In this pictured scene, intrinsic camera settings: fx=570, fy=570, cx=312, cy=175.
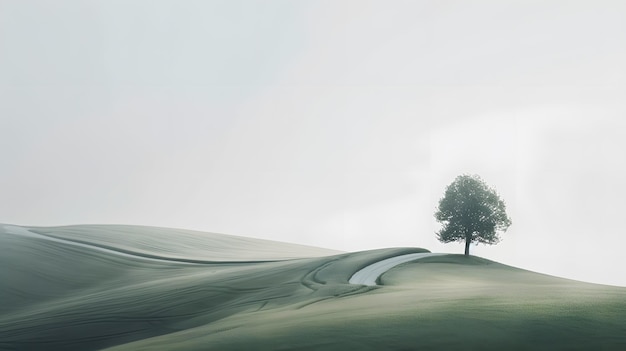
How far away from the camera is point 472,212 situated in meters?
44.2

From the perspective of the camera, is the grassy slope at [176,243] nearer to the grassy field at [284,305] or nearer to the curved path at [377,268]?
the grassy field at [284,305]

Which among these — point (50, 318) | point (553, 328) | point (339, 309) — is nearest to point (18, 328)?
point (50, 318)

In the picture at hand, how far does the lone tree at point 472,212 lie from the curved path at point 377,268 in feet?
10.4

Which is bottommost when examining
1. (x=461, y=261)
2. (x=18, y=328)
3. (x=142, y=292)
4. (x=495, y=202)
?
(x=18, y=328)

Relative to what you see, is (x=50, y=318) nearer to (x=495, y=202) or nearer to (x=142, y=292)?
(x=142, y=292)

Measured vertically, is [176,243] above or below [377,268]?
above

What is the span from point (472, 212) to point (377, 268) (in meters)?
11.8

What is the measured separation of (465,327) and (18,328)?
88.9ft

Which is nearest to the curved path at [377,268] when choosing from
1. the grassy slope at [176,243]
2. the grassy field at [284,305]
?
the grassy field at [284,305]

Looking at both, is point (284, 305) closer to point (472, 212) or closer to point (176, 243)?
point (472, 212)

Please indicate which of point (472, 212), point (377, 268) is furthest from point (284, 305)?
point (472, 212)

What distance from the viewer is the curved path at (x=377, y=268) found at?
31719 millimetres

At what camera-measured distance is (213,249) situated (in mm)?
66875

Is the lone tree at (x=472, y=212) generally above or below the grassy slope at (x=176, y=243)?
above
